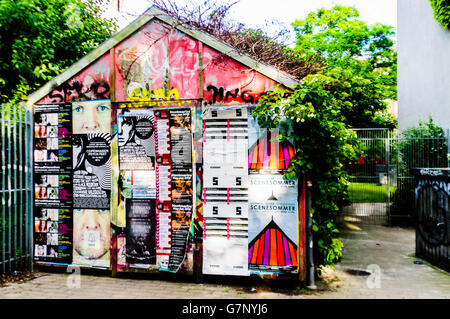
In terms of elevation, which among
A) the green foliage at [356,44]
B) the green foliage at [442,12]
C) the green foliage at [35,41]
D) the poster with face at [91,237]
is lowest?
the poster with face at [91,237]

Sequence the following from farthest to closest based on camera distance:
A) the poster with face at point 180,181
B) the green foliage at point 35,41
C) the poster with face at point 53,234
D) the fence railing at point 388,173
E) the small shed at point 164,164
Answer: the fence railing at point 388,173
the green foliage at point 35,41
the poster with face at point 53,234
the poster with face at point 180,181
the small shed at point 164,164

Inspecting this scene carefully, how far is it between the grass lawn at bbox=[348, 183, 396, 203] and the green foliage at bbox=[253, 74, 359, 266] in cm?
623

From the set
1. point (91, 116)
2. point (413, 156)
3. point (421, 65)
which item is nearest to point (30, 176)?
point (91, 116)

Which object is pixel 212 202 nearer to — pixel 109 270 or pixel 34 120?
pixel 109 270

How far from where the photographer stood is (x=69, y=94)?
6293 millimetres

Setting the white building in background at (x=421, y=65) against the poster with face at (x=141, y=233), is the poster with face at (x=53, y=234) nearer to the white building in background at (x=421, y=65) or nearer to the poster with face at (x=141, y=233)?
the poster with face at (x=141, y=233)

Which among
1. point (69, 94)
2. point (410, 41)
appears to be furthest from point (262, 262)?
point (410, 41)

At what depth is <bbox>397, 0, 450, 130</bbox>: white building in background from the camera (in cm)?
1123

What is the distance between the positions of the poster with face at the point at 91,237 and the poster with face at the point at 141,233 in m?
0.45

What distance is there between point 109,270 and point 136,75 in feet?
A: 12.1

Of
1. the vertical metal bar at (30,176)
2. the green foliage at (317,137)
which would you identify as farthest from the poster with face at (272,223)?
the vertical metal bar at (30,176)

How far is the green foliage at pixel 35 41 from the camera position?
7.66 meters

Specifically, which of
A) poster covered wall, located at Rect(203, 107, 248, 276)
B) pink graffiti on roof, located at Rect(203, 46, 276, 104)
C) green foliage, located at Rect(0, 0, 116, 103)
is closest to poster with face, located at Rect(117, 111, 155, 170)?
poster covered wall, located at Rect(203, 107, 248, 276)

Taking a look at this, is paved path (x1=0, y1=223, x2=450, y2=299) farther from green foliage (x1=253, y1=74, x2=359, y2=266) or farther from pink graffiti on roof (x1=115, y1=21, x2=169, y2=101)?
pink graffiti on roof (x1=115, y1=21, x2=169, y2=101)
